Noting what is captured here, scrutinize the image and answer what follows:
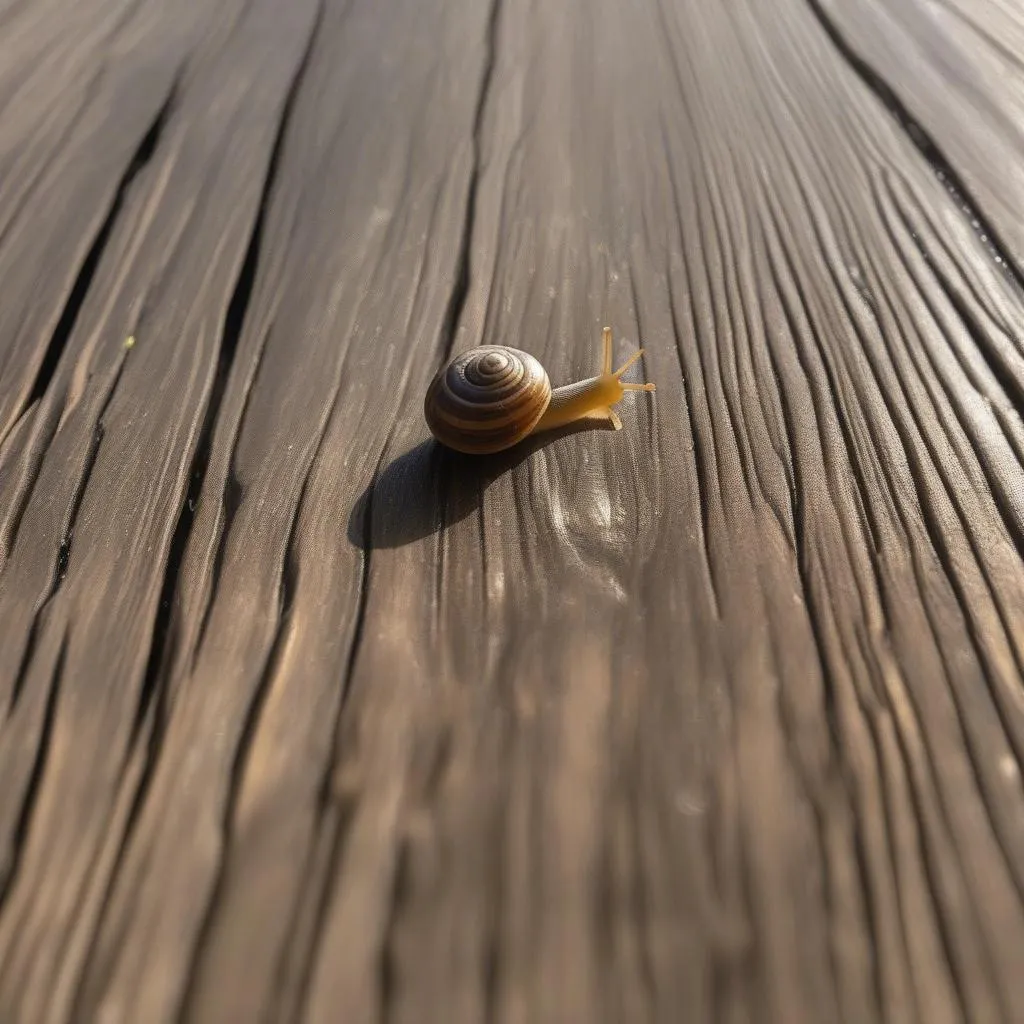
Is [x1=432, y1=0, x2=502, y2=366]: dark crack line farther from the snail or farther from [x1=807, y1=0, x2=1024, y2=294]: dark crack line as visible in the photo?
[x1=807, y1=0, x2=1024, y2=294]: dark crack line

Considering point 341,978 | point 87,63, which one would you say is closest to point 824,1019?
point 341,978

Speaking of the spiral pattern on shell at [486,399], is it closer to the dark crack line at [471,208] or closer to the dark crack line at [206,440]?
the dark crack line at [471,208]

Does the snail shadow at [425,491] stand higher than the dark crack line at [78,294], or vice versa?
the dark crack line at [78,294]

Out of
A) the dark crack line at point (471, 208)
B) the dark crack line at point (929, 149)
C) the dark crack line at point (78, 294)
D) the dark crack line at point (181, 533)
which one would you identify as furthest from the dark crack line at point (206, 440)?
the dark crack line at point (929, 149)

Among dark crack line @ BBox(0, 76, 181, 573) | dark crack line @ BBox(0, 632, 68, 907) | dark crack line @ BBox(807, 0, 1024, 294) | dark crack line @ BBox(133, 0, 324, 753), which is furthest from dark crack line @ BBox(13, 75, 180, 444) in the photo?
dark crack line @ BBox(807, 0, 1024, 294)

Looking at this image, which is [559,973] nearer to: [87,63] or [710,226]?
[710,226]

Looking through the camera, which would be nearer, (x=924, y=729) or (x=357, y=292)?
(x=924, y=729)
